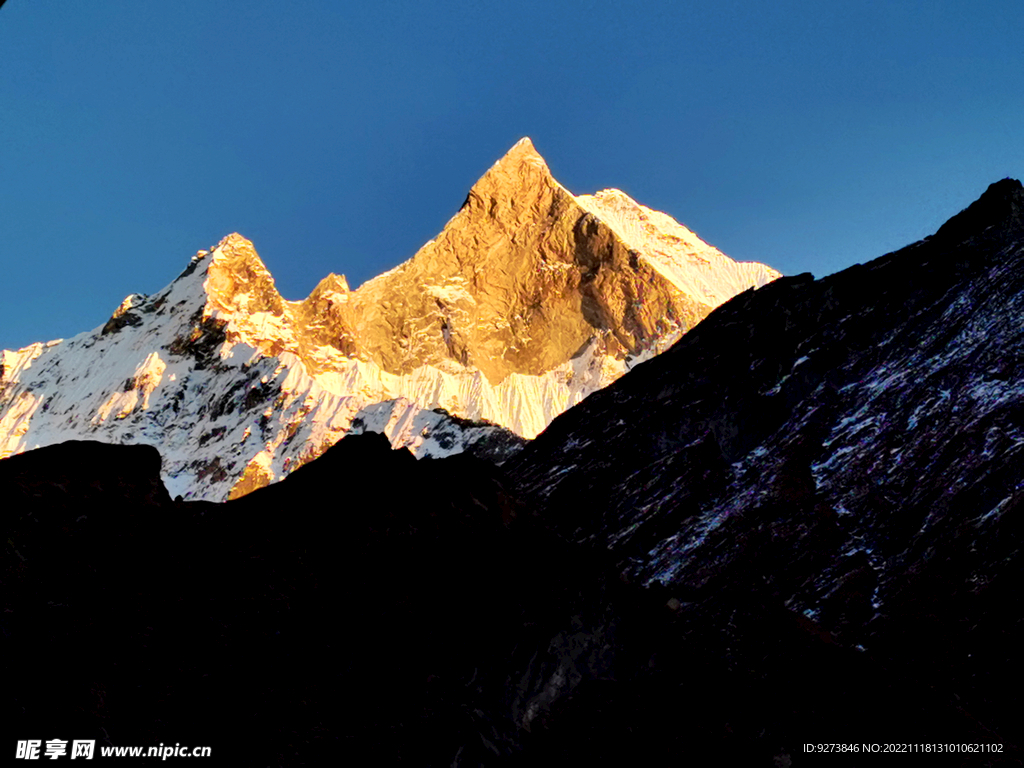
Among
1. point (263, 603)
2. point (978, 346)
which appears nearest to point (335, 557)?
point (263, 603)

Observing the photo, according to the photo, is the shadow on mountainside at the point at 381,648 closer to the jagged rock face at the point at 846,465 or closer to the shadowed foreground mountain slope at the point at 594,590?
the shadowed foreground mountain slope at the point at 594,590

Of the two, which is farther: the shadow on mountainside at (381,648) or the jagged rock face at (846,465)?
the jagged rock face at (846,465)

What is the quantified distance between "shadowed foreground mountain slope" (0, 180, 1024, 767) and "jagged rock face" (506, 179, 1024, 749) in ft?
0.44

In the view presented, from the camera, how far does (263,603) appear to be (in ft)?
93.9

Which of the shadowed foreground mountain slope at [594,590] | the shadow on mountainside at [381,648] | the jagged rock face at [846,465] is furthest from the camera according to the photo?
the jagged rock face at [846,465]

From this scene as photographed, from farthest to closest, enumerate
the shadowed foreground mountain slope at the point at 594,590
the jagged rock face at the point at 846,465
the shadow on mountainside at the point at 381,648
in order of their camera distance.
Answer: the jagged rock face at the point at 846,465 < the shadowed foreground mountain slope at the point at 594,590 < the shadow on mountainside at the point at 381,648

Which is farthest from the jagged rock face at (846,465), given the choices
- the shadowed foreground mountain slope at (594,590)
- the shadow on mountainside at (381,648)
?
the shadow on mountainside at (381,648)

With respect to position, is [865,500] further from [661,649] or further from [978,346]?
[661,649]

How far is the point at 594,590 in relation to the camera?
27109 millimetres

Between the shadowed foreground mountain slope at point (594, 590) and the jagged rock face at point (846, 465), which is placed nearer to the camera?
the shadowed foreground mountain slope at point (594, 590)

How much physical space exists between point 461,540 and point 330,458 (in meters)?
7.44

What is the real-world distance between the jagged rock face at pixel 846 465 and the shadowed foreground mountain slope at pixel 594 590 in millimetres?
133

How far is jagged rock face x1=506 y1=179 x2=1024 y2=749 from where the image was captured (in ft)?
109

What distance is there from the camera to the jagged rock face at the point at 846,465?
3325 cm
